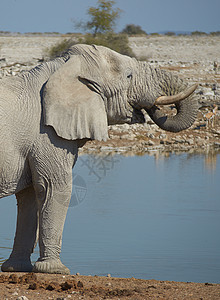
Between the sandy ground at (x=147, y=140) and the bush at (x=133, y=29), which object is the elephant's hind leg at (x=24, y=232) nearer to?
the sandy ground at (x=147, y=140)

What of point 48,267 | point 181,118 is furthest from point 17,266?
point 181,118

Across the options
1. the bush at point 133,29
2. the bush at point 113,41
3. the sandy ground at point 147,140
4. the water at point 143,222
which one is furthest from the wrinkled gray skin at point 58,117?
the bush at point 133,29

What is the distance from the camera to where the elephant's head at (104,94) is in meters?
4.40

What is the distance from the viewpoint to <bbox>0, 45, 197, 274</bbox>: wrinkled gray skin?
435cm

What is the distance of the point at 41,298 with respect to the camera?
154 inches

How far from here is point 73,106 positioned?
4438 millimetres

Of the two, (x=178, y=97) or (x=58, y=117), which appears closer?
(x=58, y=117)

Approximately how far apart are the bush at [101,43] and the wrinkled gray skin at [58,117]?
2117 centimetres

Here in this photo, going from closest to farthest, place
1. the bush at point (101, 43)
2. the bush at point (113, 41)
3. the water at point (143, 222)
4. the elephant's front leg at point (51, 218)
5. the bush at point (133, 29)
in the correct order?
the elephant's front leg at point (51, 218)
the water at point (143, 222)
the bush at point (101, 43)
the bush at point (113, 41)
the bush at point (133, 29)

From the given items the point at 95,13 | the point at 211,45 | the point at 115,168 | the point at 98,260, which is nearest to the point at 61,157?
the point at 98,260

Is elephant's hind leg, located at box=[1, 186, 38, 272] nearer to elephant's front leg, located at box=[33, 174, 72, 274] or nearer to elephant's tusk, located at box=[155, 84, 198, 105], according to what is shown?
elephant's front leg, located at box=[33, 174, 72, 274]

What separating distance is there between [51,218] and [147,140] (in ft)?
31.6

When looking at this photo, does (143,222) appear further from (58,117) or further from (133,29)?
(133,29)

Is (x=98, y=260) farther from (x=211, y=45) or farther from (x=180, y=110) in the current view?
(x=211, y=45)
